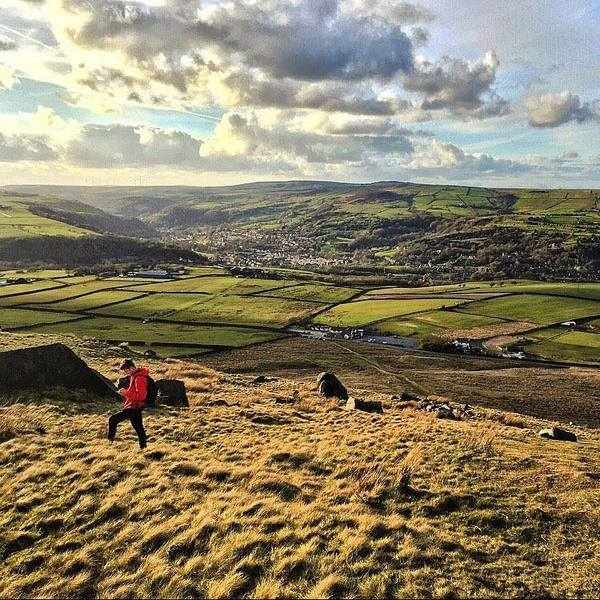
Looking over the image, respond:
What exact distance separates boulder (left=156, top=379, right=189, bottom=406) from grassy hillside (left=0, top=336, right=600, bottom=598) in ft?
9.15

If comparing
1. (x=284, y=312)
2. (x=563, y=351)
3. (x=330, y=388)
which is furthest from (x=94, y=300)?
(x=563, y=351)

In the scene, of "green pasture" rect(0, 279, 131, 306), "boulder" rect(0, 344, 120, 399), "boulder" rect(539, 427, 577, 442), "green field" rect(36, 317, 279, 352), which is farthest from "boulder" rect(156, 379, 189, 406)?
"green pasture" rect(0, 279, 131, 306)

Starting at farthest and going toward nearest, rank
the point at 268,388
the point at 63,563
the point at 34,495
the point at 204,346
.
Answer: the point at 204,346 → the point at 268,388 → the point at 34,495 → the point at 63,563

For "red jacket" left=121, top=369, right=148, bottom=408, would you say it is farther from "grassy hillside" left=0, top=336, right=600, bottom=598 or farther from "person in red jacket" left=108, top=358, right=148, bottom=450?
"grassy hillside" left=0, top=336, right=600, bottom=598

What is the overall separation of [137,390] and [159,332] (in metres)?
73.6

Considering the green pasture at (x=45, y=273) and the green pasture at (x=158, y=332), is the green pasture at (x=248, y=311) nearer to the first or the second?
the green pasture at (x=158, y=332)

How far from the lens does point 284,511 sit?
1372 centimetres

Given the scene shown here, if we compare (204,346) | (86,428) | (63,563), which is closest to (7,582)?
(63,563)

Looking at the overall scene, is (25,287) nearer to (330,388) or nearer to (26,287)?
(26,287)

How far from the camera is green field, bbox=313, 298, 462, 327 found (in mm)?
106750

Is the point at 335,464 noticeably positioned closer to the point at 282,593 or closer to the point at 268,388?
the point at 282,593

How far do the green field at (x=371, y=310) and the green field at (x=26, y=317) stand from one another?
49.8m

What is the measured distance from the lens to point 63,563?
11.6 meters

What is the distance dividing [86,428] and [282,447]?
793cm
